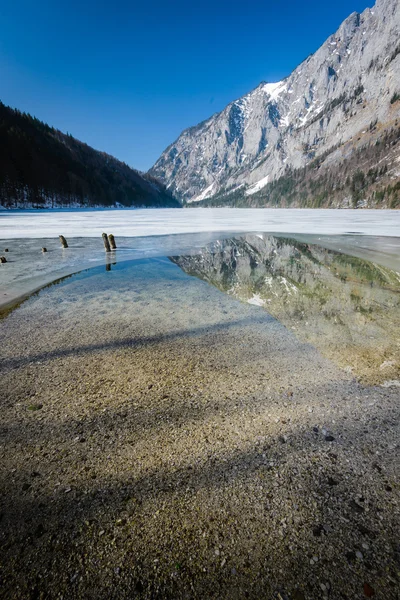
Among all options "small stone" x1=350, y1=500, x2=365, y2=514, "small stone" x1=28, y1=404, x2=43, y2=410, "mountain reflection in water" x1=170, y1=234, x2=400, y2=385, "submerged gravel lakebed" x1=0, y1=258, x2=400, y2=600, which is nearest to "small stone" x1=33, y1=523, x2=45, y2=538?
"submerged gravel lakebed" x1=0, y1=258, x2=400, y2=600

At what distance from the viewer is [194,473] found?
7.22 ft

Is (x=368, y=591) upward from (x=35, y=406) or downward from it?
downward

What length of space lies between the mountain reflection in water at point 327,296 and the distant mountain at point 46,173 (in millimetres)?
82438

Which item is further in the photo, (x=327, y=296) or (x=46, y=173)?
(x=46, y=173)

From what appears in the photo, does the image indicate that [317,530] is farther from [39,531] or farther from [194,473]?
[39,531]

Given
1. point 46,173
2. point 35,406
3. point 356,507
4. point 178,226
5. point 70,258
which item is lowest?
point 356,507

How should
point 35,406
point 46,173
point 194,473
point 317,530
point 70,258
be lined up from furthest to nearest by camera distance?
1. point 46,173
2. point 70,258
3. point 35,406
4. point 194,473
5. point 317,530

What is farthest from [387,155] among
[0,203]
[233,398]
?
[233,398]

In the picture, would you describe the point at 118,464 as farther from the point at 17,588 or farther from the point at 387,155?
the point at 387,155

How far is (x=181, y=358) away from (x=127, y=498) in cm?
208

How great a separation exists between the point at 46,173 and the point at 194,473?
349ft

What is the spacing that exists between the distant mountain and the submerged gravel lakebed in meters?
86.3

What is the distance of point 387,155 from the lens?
122 m

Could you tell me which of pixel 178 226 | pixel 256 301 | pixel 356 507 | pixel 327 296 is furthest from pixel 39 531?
pixel 178 226
